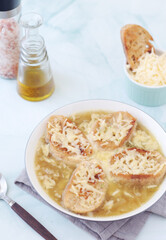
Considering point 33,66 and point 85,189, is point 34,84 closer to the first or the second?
point 33,66

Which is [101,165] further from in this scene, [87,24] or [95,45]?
[87,24]

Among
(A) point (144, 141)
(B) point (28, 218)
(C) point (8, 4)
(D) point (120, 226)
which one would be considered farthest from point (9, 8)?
(D) point (120, 226)

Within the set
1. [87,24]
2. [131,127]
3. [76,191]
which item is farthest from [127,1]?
[76,191]

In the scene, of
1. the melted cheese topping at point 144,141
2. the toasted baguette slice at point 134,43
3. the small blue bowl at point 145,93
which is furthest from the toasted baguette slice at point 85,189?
the toasted baguette slice at point 134,43

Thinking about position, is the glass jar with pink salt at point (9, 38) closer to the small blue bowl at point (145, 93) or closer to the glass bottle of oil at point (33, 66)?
the glass bottle of oil at point (33, 66)

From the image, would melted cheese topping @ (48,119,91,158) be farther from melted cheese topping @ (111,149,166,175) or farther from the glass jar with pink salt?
the glass jar with pink salt

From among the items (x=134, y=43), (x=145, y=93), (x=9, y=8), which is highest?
(x=9, y=8)
